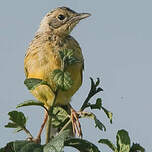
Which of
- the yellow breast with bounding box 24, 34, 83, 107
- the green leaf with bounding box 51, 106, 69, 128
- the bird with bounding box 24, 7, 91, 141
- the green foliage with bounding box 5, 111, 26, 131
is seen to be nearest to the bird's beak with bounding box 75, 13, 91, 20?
the bird with bounding box 24, 7, 91, 141

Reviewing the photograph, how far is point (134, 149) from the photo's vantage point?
271 cm

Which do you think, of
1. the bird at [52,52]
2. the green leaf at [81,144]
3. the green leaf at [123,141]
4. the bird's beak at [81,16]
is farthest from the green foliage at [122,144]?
the bird's beak at [81,16]

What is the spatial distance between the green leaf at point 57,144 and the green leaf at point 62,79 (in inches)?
11.4

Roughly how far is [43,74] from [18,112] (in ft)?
7.60

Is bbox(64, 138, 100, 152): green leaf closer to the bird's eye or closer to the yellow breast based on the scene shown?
the yellow breast

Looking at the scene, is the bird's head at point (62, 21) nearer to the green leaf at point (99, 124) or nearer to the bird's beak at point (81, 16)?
the bird's beak at point (81, 16)

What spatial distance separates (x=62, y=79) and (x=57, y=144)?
0.40 meters

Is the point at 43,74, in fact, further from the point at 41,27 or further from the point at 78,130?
the point at 41,27

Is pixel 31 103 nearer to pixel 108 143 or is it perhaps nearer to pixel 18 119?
pixel 18 119

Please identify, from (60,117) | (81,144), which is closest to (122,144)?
(81,144)

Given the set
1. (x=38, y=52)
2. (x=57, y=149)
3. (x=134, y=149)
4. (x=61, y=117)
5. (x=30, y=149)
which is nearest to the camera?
(x=57, y=149)

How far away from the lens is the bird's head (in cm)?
686

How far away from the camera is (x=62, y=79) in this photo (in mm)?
2557

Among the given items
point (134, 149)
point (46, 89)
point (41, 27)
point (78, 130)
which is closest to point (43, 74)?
point (46, 89)
